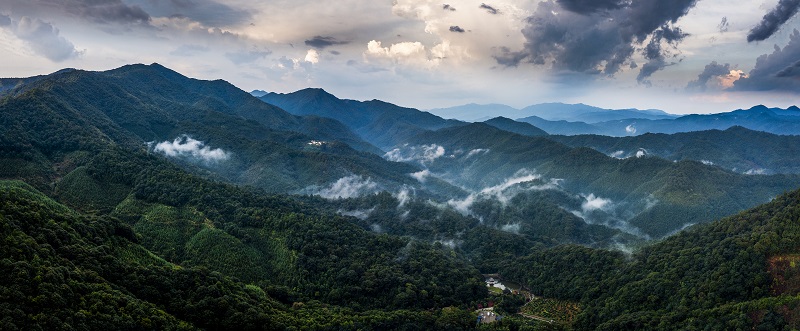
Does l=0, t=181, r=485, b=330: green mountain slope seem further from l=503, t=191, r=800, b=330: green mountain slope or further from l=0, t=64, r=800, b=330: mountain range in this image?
l=503, t=191, r=800, b=330: green mountain slope

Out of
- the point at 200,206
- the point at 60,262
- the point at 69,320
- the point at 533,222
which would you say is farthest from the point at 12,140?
the point at 533,222

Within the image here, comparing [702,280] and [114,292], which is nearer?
[114,292]

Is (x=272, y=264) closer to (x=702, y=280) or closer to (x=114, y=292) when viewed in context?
(x=114, y=292)

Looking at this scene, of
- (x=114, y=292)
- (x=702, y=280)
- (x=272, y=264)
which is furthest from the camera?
(x=272, y=264)

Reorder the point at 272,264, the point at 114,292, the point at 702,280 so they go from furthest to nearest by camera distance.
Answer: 1. the point at 272,264
2. the point at 702,280
3. the point at 114,292

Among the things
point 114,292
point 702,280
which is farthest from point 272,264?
point 702,280

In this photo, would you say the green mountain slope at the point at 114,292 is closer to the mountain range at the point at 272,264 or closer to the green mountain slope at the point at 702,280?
the mountain range at the point at 272,264

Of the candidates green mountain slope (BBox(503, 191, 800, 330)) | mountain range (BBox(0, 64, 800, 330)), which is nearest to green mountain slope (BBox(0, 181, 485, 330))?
mountain range (BBox(0, 64, 800, 330))

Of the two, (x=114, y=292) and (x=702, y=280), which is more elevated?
(x=114, y=292)

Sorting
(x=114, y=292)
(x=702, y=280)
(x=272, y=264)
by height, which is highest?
(x=114, y=292)

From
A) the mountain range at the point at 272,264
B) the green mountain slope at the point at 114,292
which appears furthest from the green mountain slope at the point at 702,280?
the green mountain slope at the point at 114,292

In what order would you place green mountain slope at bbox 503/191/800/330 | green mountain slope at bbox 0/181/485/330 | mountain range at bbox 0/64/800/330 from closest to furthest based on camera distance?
1. green mountain slope at bbox 0/181/485/330
2. mountain range at bbox 0/64/800/330
3. green mountain slope at bbox 503/191/800/330
